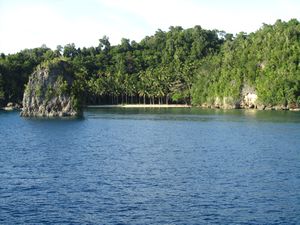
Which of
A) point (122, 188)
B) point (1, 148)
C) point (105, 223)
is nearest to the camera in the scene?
point (105, 223)

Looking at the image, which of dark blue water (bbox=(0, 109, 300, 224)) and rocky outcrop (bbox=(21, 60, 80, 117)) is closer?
dark blue water (bbox=(0, 109, 300, 224))

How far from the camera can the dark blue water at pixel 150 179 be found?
146 feet

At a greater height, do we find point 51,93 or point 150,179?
point 51,93

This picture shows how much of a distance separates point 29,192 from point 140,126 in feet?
257

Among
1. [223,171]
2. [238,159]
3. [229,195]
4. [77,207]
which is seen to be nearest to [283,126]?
[238,159]

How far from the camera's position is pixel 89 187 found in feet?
178

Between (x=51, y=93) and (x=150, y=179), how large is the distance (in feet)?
319

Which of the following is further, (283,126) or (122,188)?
(283,126)

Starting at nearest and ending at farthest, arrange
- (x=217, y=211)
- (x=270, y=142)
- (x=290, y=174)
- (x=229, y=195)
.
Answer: (x=217, y=211)
(x=229, y=195)
(x=290, y=174)
(x=270, y=142)

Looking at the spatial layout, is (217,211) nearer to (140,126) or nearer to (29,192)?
(29,192)

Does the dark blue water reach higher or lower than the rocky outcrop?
lower

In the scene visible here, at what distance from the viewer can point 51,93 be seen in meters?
151

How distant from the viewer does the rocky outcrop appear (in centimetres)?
15100

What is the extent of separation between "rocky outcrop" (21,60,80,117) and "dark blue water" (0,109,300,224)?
4711cm
